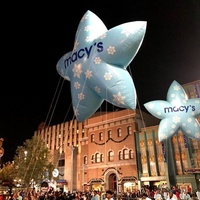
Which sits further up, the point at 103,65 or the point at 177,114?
the point at 177,114

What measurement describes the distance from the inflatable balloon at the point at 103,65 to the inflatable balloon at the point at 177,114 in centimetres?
668

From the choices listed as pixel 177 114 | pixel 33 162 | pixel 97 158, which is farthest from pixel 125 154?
pixel 177 114

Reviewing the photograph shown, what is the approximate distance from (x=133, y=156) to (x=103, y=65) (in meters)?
28.5

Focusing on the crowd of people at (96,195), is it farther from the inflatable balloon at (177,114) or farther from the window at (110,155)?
the window at (110,155)

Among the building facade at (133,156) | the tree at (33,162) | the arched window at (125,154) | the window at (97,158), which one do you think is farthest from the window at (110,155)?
the tree at (33,162)

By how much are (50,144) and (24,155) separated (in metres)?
36.1

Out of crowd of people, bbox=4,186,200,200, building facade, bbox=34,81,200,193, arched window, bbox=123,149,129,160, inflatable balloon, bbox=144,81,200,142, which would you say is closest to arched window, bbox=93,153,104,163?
building facade, bbox=34,81,200,193

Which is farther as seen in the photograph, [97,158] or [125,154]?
[97,158]

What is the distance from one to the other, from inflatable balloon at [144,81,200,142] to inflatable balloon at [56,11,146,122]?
668 centimetres

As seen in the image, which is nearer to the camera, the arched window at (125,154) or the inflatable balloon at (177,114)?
the inflatable balloon at (177,114)

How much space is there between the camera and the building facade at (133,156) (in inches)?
1156

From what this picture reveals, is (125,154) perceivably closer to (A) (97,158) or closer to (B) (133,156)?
(B) (133,156)

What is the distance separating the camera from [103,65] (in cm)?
707

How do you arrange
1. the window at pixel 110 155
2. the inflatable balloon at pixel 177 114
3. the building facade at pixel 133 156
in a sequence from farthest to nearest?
the window at pixel 110 155
the building facade at pixel 133 156
the inflatable balloon at pixel 177 114
